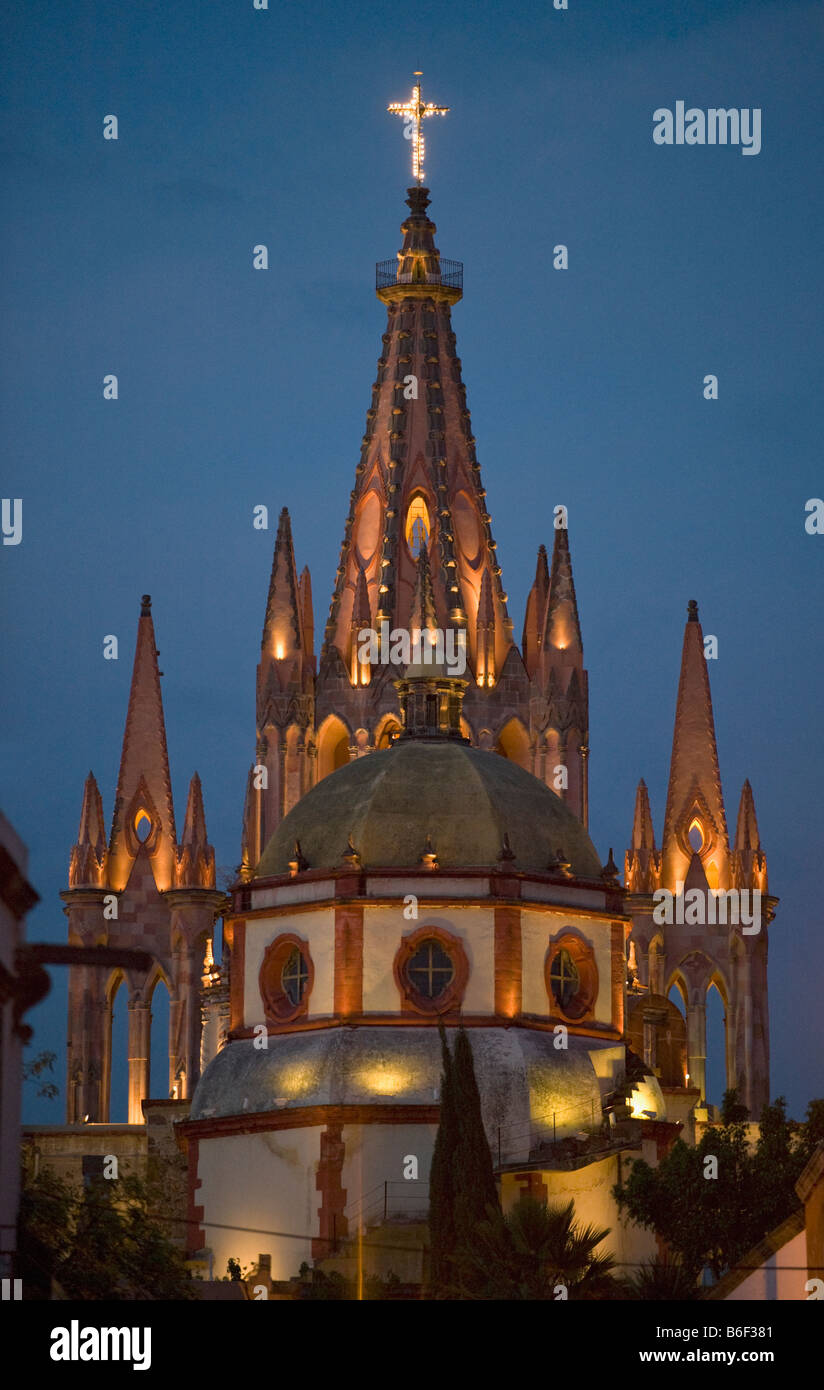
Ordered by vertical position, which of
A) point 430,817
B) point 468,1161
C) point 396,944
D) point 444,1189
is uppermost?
point 430,817

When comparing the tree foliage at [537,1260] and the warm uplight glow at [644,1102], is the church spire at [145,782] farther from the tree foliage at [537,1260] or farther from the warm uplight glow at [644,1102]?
the tree foliage at [537,1260]

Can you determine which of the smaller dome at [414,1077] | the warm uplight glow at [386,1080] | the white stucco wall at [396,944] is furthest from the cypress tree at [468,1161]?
the white stucco wall at [396,944]

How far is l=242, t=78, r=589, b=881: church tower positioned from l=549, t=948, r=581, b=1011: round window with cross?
51.0 feet

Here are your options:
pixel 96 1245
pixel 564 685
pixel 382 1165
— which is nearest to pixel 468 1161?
pixel 382 1165

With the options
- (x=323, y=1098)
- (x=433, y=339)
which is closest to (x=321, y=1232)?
(x=323, y=1098)

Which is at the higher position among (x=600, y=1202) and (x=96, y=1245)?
(x=600, y=1202)

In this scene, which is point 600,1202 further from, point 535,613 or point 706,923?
point 535,613

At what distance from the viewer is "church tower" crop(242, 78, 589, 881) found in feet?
376

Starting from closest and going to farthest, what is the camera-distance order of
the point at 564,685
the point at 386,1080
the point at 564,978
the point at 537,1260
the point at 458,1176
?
1. the point at 537,1260
2. the point at 458,1176
3. the point at 386,1080
4. the point at 564,978
5. the point at 564,685

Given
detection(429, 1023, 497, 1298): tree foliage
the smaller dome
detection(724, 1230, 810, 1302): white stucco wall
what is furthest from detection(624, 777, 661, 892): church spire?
detection(724, 1230, 810, 1302): white stucco wall

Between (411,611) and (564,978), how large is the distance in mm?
21083

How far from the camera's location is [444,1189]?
85.7 m

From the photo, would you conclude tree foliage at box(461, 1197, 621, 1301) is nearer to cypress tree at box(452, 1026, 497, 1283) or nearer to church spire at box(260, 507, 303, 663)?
cypress tree at box(452, 1026, 497, 1283)

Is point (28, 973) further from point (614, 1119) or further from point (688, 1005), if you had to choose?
point (688, 1005)
